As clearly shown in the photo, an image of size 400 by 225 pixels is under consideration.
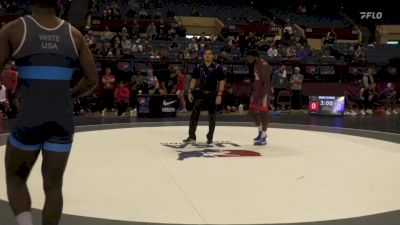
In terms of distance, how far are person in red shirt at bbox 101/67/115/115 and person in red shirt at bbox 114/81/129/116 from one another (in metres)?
0.39

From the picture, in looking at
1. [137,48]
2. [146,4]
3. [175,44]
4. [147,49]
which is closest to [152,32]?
[175,44]

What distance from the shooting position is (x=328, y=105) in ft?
47.4

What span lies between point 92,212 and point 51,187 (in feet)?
3.90

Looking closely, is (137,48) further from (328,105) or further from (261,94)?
(261,94)

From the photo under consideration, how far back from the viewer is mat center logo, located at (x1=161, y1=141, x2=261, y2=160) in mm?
6980

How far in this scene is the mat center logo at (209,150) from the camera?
6.98 meters

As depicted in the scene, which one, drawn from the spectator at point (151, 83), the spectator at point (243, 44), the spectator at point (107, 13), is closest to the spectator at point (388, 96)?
the spectator at point (243, 44)

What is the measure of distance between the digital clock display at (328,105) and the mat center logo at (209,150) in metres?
6.87

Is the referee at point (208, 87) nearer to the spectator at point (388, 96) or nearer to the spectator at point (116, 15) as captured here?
the spectator at point (388, 96)

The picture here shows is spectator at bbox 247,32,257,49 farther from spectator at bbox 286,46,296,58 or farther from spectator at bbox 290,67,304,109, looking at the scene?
spectator at bbox 290,67,304,109

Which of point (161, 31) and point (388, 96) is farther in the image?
point (161, 31)

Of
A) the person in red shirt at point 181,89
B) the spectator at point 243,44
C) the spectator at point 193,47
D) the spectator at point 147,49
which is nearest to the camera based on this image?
the person in red shirt at point 181,89

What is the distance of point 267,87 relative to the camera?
838cm

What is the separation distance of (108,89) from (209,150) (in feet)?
24.4
